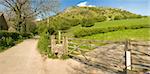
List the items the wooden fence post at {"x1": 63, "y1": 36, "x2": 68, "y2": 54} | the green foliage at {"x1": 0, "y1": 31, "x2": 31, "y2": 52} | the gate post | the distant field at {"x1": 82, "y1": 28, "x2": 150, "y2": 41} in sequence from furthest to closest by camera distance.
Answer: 1. the green foliage at {"x1": 0, "y1": 31, "x2": 31, "y2": 52}
2. the distant field at {"x1": 82, "y1": 28, "x2": 150, "y2": 41}
3. the wooden fence post at {"x1": 63, "y1": 36, "x2": 68, "y2": 54}
4. the gate post

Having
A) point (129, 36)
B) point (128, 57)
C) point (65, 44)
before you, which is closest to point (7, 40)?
point (129, 36)

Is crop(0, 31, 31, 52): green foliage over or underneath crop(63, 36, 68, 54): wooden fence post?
underneath

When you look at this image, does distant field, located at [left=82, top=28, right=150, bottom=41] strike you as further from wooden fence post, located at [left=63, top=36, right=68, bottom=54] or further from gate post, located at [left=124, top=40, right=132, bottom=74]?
gate post, located at [left=124, top=40, right=132, bottom=74]

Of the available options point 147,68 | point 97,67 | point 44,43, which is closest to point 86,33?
point 44,43

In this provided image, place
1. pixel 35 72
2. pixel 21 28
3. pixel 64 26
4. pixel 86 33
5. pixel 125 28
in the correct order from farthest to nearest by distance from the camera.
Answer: pixel 21 28 → pixel 64 26 → pixel 125 28 → pixel 86 33 → pixel 35 72

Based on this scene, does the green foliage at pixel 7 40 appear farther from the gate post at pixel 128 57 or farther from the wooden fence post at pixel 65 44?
the gate post at pixel 128 57

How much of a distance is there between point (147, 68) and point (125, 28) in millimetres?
22563

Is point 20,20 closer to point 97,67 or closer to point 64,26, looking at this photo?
point 64,26

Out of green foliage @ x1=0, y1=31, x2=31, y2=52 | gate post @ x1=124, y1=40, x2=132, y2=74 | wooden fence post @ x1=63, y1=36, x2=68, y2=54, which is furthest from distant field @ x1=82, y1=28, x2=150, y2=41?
gate post @ x1=124, y1=40, x2=132, y2=74

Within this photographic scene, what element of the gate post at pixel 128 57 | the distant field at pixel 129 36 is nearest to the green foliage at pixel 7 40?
the distant field at pixel 129 36

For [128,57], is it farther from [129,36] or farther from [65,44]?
[129,36]

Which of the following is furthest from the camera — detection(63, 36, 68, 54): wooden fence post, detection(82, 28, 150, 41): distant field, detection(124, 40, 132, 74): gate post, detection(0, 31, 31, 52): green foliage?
detection(0, 31, 31, 52): green foliage

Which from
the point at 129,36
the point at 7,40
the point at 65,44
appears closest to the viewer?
the point at 65,44

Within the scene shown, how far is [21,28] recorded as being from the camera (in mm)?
53438
